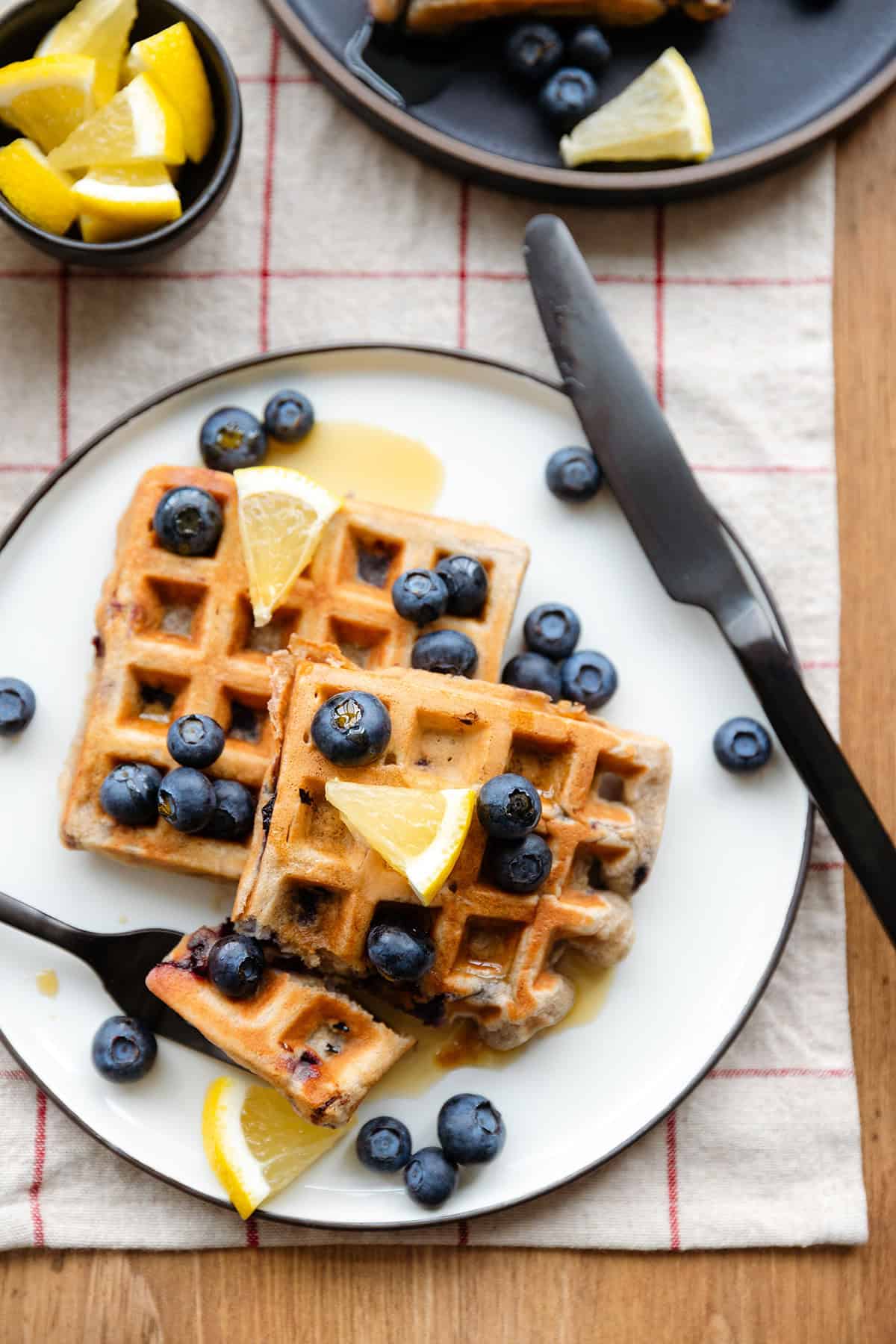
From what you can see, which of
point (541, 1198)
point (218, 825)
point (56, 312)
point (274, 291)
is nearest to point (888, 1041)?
point (541, 1198)

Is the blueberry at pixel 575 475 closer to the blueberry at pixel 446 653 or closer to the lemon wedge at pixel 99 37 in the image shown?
the blueberry at pixel 446 653

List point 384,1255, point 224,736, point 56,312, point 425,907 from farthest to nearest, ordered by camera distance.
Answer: point 56,312
point 384,1255
point 224,736
point 425,907

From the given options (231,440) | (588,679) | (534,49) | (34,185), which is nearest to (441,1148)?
(588,679)

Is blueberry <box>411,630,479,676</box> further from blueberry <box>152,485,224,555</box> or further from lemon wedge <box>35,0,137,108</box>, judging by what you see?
lemon wedge <box>35,0,137,108</box>

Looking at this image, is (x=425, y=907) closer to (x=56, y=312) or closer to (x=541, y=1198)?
(x=541, y=1198)

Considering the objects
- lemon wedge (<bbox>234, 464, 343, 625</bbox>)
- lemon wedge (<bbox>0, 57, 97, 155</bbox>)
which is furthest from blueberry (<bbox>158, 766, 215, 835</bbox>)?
lemon wedge (<bbox>0, 57, 97, 155</bbox>)

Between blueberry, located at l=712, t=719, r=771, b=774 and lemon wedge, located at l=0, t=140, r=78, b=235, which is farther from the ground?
lemon wedge, located at l=0, t=140, r=78, b=235

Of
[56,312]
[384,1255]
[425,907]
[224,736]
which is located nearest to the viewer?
[425,907]
